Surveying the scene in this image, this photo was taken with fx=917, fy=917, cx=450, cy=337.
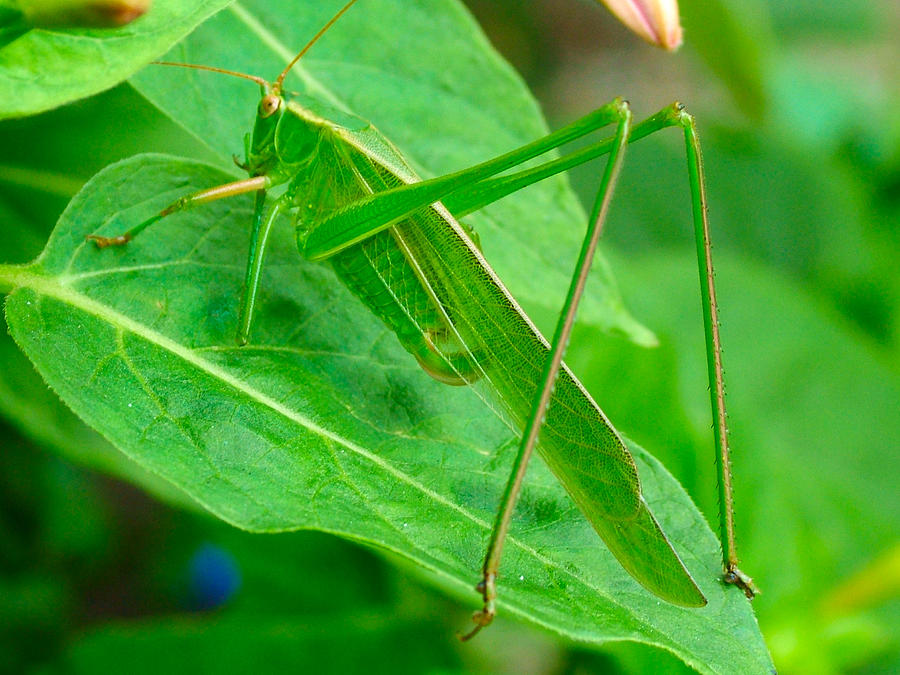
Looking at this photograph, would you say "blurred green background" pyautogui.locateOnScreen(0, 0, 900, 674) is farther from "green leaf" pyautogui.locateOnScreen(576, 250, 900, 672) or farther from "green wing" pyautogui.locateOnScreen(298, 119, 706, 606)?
"green wing" pyautogui.locateOnScreen(298, 119, 706, 606)

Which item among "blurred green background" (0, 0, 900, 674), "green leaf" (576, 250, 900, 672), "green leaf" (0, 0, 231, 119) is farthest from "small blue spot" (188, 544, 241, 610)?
"green leaf" (0, 0, 231, 119)

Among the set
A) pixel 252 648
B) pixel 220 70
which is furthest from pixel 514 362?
pixel 252 648

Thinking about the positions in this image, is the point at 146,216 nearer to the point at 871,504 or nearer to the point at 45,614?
the point at 45,614

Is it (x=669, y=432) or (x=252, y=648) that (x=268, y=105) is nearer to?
(x=669, y=432)

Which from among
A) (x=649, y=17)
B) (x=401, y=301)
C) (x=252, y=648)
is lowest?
(x=252, y=648)

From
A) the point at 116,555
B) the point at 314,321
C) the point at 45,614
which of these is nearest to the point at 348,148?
the point at 314,321

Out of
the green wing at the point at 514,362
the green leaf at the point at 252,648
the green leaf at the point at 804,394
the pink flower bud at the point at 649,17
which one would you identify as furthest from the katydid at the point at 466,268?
the green leaf at the point at 252,648

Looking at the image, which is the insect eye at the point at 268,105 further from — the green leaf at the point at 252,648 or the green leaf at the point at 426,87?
the green leaf at the point at 252,648
